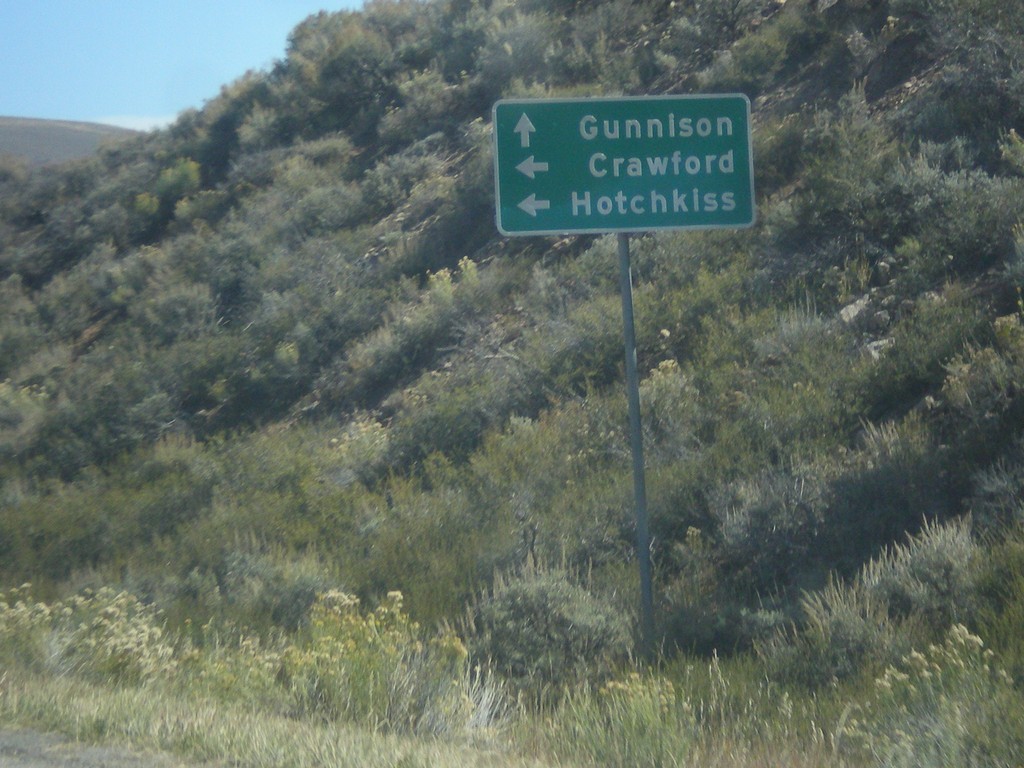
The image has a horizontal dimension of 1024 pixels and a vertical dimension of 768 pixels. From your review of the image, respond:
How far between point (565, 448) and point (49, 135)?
56143 mm

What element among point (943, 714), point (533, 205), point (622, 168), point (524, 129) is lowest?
point (943, 714)

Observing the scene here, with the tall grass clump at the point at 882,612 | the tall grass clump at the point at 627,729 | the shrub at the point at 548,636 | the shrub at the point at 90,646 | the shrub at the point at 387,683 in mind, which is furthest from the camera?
the shrub at the point at 90,646

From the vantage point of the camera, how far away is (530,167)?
6473 millimetres

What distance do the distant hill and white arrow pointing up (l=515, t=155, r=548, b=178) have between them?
46.4 metres

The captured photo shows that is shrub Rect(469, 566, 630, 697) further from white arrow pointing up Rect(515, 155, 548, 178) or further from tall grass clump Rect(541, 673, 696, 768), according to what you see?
white arrow pointing up Rect(515, 155, 548, 178)

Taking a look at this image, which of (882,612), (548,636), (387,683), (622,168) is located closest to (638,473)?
(548,636)

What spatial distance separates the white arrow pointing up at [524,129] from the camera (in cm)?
647

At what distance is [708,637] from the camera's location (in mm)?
6281

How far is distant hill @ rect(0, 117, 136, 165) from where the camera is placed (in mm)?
51219

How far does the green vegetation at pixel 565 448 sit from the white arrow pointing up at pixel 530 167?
264 centimetres

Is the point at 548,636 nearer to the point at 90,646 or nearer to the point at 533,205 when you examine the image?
the point at 533,205

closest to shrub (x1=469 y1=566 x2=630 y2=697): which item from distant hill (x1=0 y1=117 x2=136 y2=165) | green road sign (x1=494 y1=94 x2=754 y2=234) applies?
green road sign (x1=494 y1=94 x2=754 y2=234)

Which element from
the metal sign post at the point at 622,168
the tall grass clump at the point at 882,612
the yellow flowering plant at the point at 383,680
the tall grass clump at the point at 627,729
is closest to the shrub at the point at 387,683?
the yellow flowering plant at the point at 383,680

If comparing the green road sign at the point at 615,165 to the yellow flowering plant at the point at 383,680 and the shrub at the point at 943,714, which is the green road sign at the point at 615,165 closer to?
the yellow flowering plant at the point at 383,680
